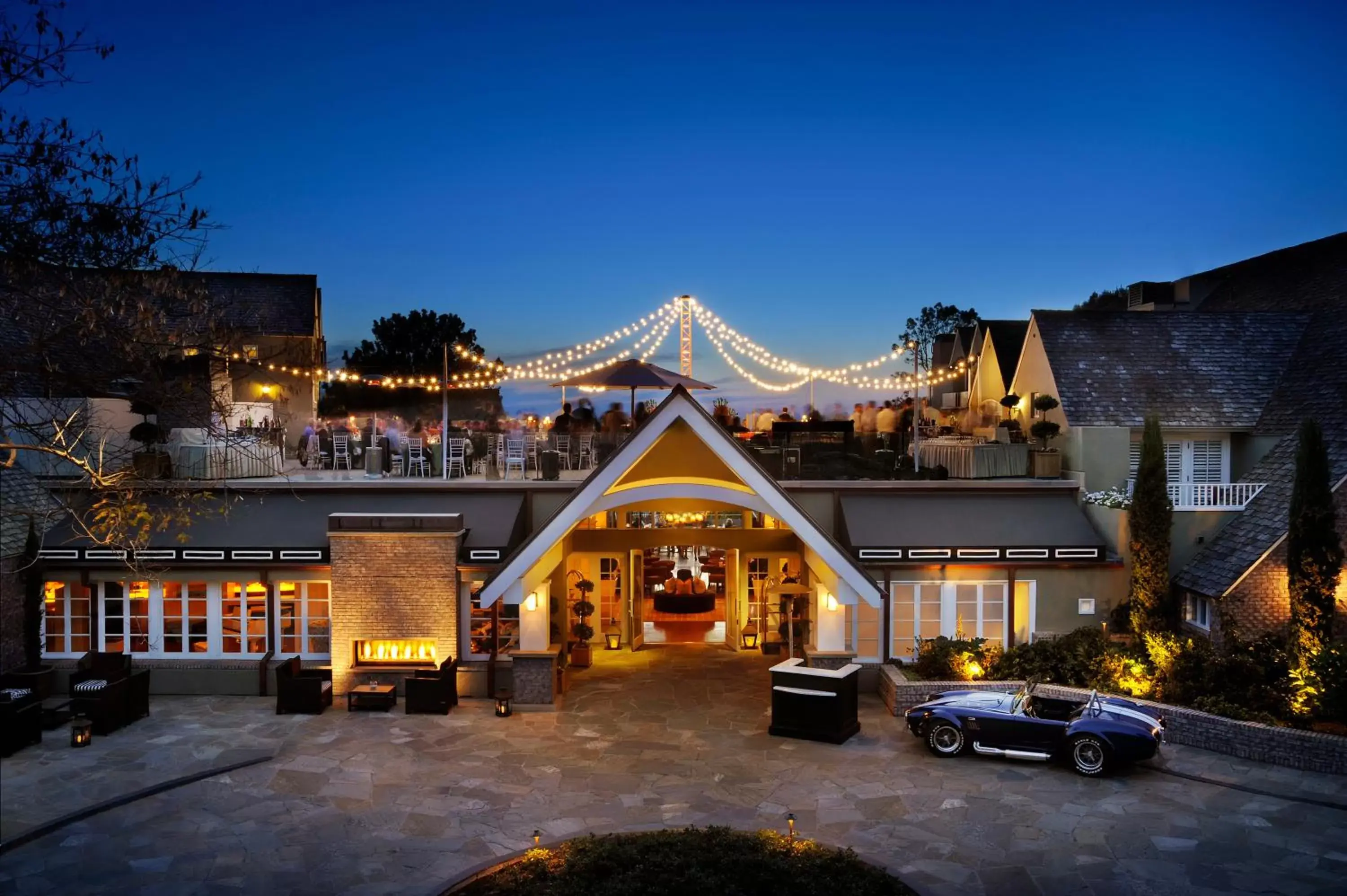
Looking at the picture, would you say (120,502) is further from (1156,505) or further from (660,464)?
(1156,505)

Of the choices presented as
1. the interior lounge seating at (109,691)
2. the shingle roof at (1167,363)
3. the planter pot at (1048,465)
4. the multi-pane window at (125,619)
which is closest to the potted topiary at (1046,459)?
the planter pot at (1048,465)

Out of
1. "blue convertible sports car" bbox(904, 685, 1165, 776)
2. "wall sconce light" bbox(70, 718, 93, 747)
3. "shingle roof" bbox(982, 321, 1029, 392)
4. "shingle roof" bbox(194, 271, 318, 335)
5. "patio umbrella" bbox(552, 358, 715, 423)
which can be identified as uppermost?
"shingle roof" bbox(194, 271, 318, 335)

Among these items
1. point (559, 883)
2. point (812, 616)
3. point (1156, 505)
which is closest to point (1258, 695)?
point (1156, 505)

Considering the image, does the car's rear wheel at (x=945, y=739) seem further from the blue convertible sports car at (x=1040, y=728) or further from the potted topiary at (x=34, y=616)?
the potted topiary at (x=34, y=616)

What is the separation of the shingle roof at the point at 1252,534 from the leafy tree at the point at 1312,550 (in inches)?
51.9

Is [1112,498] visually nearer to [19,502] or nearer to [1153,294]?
[1153,294]

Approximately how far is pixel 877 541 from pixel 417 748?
923 cm

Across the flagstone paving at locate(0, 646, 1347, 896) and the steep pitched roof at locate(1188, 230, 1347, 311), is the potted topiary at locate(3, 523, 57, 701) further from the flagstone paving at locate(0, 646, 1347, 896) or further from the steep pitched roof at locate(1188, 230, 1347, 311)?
the steep pitched roof at locate(1188, 230, 1347, 311)

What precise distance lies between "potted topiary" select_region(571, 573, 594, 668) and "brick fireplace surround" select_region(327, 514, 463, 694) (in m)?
2.88

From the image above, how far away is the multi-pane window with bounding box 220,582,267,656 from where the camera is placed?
18.6m

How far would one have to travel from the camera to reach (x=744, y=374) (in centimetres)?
2411

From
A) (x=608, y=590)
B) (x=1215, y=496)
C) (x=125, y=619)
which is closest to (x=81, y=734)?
(x=125, y=619)

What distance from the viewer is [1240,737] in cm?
1417

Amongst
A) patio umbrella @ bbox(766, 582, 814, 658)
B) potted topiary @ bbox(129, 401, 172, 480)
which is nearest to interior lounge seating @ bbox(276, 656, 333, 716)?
potted topiary @ bbox(129, 401, 172, 480)
